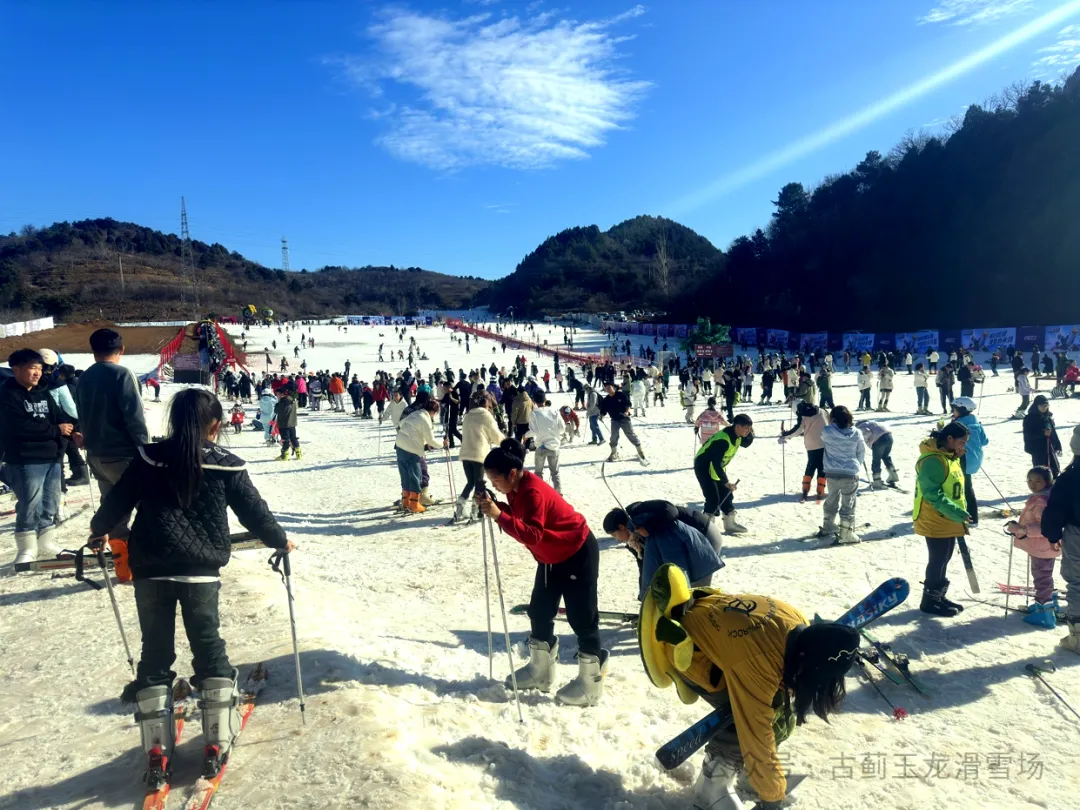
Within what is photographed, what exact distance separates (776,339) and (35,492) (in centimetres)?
5261

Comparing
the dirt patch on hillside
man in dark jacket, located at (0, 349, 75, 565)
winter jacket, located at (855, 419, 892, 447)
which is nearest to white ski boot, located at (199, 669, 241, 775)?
man in dark jacket, located at (0, 349, 75, 565)

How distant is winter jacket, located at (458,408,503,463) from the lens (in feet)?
26.8

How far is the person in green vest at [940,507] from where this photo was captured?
534cm

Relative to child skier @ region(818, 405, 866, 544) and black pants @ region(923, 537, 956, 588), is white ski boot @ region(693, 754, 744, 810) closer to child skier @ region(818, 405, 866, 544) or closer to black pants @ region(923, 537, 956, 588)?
black pants @ region(923, 537, 956, 588)

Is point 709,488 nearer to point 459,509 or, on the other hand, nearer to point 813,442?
point 813,442

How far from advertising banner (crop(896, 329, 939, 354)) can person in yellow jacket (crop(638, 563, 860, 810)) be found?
140 feet

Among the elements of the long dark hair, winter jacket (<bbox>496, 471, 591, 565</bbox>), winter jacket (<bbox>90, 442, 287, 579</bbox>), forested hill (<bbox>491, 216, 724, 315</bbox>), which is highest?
forested hill (<bbox>491, 216, 724, 315</bbox>)

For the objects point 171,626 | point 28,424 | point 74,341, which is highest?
point 74,341

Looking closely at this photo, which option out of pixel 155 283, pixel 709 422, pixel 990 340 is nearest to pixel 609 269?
pixel 155 283

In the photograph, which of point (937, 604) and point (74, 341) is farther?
point (74, 341)

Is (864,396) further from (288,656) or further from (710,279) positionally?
(710,279)

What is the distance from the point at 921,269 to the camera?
5522 cm

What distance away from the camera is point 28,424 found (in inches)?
218

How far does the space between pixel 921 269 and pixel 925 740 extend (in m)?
60.8
